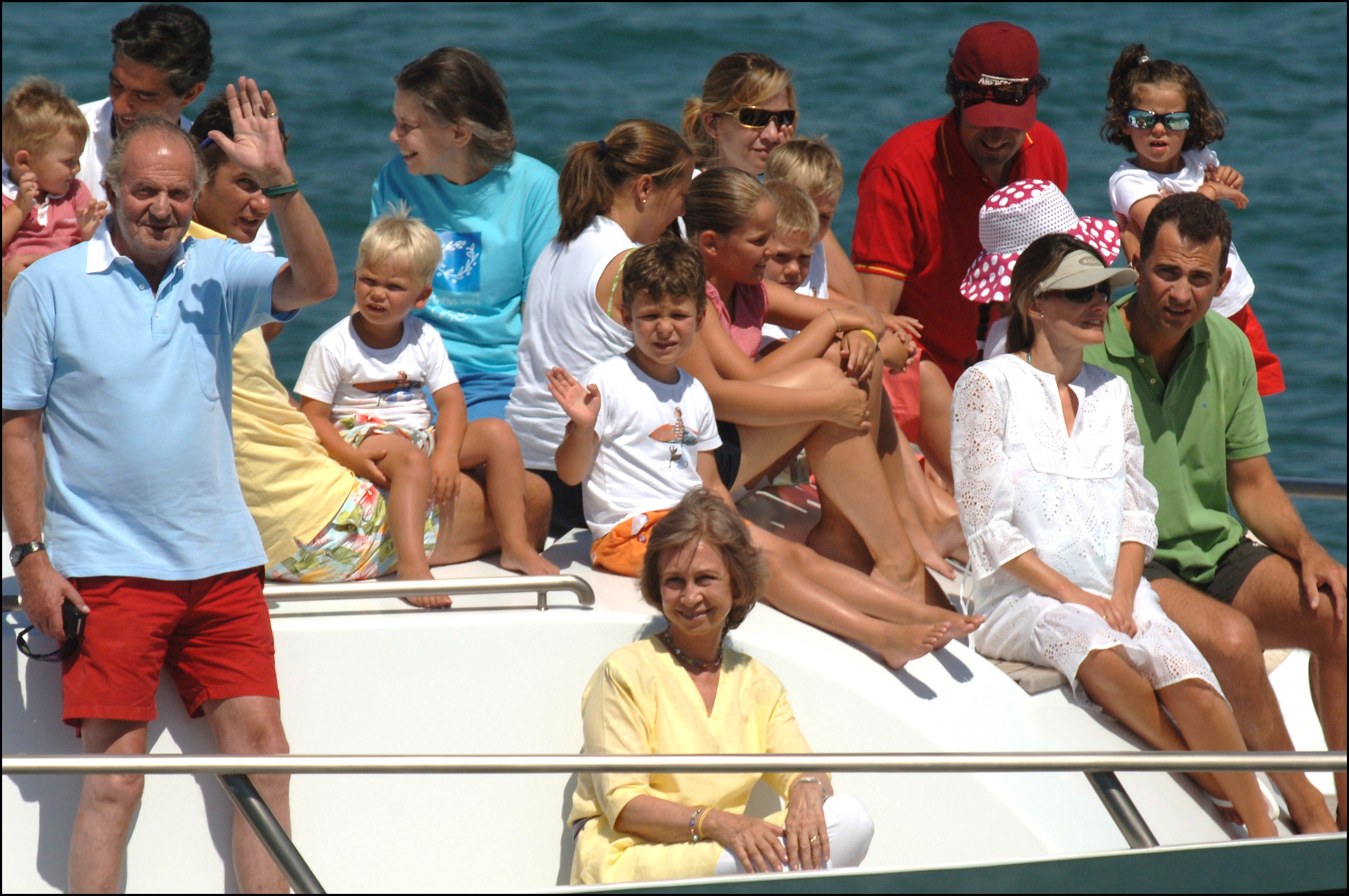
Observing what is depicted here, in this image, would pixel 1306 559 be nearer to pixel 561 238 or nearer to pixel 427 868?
pixel 561 238

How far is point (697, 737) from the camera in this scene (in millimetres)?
2861

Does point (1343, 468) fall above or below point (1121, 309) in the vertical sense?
below

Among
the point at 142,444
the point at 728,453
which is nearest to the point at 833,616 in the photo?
the point at 728,453

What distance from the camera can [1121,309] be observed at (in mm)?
3627

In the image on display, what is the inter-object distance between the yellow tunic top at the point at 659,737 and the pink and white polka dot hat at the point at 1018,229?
1454 millimetres

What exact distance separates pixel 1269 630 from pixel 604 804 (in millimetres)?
1819

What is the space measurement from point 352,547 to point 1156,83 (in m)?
2.64

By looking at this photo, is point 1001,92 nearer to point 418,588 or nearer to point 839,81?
point 418,588

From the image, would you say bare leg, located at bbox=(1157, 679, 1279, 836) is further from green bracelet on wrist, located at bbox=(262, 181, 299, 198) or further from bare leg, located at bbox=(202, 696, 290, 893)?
green bracelet on wrist, located at bbox=(262, 181, 299, 198)

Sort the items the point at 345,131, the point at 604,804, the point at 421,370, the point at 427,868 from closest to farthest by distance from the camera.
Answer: the point at 604,804 → the point at 427,868 → the point at 421,370 → the point at 345,131

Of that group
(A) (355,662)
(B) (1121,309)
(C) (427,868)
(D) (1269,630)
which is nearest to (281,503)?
(A) (355,662)

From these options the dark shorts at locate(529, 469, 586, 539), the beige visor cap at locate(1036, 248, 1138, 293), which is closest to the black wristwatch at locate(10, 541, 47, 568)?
the dark shorts at locate(529, 469, 586, 539)

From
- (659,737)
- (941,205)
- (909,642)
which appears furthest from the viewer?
(941,205)

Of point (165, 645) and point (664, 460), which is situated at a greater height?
point (664, 460)
